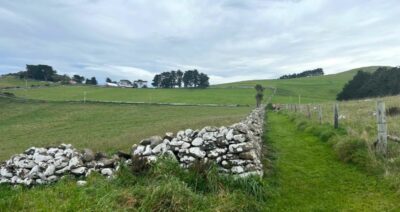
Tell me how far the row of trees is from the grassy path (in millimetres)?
105847

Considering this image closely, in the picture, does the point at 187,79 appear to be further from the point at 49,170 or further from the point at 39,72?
the point at 49,170

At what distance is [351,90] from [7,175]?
8175cm

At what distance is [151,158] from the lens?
8148 millimetres

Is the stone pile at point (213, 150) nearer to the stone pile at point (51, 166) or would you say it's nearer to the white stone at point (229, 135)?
the white stone at point (229, 135)

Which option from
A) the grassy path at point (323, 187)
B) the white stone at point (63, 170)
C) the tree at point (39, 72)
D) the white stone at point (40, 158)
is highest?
the tree at point (39, 72)

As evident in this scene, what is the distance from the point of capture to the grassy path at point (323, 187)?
688cm

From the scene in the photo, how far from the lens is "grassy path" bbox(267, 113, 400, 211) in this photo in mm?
6879

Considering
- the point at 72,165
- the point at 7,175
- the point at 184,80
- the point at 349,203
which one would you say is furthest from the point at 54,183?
the point at 184,80

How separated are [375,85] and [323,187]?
70.1 metres

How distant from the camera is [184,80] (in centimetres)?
12150

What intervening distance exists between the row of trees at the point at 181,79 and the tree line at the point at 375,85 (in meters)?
49.5

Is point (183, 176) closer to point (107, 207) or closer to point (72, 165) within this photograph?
point (107, 207)

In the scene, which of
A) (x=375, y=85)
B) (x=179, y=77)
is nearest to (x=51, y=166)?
(x=375, y=85)

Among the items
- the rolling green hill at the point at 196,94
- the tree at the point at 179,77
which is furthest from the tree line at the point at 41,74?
the tree at the point at 179,77
